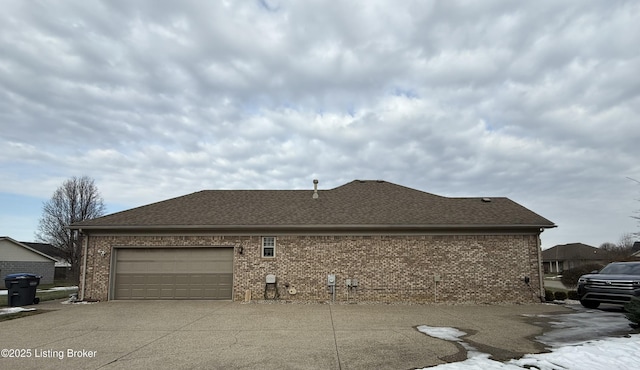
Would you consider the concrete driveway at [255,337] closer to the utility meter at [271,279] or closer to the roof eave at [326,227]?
the utility meter at [271,279]

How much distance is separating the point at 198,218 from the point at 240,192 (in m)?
4.31

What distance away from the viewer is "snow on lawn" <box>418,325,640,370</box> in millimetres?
6227

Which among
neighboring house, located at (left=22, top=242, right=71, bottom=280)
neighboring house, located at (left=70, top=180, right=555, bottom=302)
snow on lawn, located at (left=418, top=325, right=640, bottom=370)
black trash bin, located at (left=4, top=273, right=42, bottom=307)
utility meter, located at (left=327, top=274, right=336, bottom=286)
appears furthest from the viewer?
neighboring house, located at (left=22, top=242, right=71, bottom=280)

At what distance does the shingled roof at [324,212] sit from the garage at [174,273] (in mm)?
1119

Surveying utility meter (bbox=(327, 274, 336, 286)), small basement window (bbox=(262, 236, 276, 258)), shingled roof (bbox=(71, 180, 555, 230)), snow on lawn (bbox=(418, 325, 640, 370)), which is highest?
shingled roof (bbox=(71, 180, 555, 230))

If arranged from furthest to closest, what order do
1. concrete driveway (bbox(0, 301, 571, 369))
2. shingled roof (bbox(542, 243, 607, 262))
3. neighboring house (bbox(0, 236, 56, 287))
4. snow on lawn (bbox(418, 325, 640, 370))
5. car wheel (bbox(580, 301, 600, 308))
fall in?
shingled roof (bbox(542, 243, 607, 262))
neighboring house (bbox(0, 236, 56, 287))
car wheel (bbox(580, 301, 600, 308))
concrete driveway (bbox(0, 301, 571, 369))
snow on lawn (bbox(418, 325, 640, 370))

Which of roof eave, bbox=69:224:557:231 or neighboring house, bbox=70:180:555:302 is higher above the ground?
roof eave, bbox=69:224:557:231

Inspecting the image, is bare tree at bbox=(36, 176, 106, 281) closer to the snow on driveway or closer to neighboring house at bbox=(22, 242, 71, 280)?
neighboring house at bbox=(22, 242, 71, 280)

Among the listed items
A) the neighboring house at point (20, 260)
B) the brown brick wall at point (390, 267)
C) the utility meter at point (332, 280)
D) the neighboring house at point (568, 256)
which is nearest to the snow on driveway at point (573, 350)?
the brown brick wall at point (390, 267)

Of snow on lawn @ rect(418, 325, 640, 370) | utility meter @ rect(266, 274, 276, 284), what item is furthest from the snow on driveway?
utility meter @ rect(266, 274, 276, 284)

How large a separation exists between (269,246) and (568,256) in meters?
49.1

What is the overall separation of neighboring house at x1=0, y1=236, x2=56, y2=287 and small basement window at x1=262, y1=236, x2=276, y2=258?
27.6 metres

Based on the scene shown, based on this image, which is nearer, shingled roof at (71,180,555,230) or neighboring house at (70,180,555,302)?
neighboring house at (70,180,555,302)

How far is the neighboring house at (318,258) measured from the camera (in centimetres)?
1567
